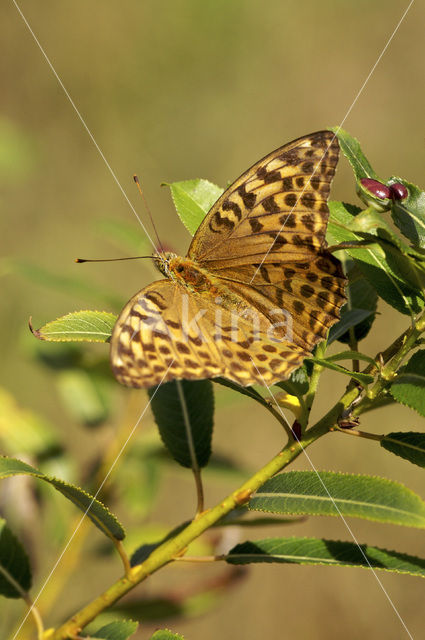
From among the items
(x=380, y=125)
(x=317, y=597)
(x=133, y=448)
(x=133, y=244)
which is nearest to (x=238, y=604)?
(x=317, y=597)

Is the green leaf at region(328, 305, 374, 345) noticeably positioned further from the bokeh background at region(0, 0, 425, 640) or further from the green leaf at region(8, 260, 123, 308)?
the bokeh background at region(0, 0, 425, 640)

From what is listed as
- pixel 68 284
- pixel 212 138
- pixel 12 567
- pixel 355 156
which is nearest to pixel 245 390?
pixel 355 156

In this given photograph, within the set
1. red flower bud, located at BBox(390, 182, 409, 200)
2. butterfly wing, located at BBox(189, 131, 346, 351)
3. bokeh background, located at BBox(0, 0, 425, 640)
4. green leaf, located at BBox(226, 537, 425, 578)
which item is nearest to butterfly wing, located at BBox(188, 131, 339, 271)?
butterfly wing, located at BBox(189, 131, 346, 351)

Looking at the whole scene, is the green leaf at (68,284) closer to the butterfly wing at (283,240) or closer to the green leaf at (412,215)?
the butterfly wing at (283,240)

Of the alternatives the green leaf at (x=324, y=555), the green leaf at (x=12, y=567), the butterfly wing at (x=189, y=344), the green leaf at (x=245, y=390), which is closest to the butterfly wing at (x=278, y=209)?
the butterfly wing at (x=189, y=344)

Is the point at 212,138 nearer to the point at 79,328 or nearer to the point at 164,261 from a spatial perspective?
the point at 164,261

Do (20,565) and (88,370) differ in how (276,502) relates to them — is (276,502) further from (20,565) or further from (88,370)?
(88,370)
